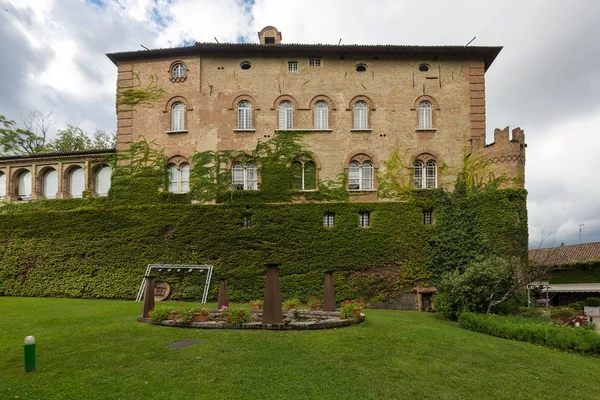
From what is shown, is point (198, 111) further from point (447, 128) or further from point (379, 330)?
point (379, 330)

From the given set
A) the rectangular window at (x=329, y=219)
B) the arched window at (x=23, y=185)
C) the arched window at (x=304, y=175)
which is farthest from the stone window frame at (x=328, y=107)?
the arched window at (x=23, y=185)

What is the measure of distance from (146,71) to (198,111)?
15.7ft

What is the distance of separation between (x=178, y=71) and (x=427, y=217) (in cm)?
1948

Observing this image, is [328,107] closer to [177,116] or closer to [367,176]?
[367,176]

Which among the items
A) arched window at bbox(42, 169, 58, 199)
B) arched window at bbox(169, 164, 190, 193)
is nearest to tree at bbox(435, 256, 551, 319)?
arched window at bbox(169, 164, 190, 193)

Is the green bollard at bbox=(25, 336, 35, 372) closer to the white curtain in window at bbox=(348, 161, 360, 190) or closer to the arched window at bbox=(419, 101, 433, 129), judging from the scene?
the white curtain in window at bbox=(348, 161, 360, 190)

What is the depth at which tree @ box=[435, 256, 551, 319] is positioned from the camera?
16.4 meters

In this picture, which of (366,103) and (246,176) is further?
(366,103)

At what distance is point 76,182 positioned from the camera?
25.7 metres

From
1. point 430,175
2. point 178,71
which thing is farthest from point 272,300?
point 178,71

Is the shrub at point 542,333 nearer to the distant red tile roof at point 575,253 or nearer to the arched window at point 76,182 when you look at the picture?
the distant red tile roof at point 575,253

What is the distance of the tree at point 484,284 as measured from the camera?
53.8 feet

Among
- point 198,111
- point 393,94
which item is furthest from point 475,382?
point 198,111

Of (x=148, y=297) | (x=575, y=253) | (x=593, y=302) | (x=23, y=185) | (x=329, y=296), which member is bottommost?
(x=593, y=302)
